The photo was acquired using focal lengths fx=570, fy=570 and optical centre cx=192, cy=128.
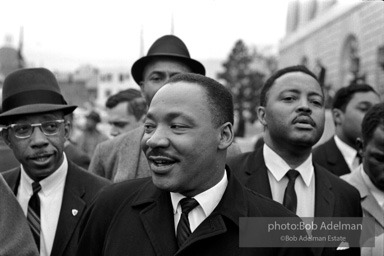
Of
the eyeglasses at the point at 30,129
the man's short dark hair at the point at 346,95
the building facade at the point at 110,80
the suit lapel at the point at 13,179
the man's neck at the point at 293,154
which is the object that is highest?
the building facade at the point at 110,80

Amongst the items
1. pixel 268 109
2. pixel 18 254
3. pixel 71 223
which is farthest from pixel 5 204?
pixel 268 109

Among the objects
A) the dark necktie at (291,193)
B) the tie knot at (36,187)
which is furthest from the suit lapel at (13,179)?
the dark necktie at (291,193)

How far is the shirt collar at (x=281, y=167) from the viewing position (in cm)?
341

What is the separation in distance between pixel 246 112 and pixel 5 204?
191 feet

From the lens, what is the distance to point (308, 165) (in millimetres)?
3473

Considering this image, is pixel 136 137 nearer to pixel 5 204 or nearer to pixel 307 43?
pixel 5 204

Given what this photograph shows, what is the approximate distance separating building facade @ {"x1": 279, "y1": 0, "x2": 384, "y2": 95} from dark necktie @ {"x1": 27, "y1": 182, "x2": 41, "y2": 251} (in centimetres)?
1861

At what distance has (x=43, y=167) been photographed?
357cm

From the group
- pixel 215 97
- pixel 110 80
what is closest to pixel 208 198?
pixel 215 97

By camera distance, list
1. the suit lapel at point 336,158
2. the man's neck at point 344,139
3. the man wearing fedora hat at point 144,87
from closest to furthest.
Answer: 1. the man wearing fedora hat at point 144,87
2. the suit lapel at point 336,158
3. the man's neck at point 344,139

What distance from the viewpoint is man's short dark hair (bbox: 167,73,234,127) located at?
7.95 ft

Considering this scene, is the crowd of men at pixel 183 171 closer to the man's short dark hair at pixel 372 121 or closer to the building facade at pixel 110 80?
the man's short dark hair at pixel 372 121

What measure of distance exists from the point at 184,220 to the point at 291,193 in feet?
3.62

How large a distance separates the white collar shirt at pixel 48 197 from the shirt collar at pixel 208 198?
1310 millimetres
